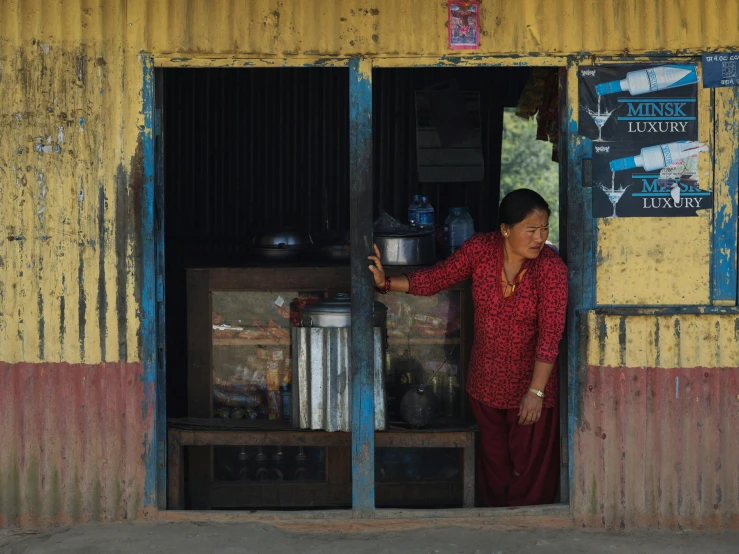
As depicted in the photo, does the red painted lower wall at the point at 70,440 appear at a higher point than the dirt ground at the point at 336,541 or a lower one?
higher

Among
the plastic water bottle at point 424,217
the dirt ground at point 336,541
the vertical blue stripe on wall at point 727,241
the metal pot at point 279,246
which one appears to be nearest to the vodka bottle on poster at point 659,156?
the vertical blue stripe on wall at point 727,241

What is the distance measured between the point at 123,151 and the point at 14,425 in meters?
1.39

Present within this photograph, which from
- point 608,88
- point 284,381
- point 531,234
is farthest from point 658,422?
point 284,381

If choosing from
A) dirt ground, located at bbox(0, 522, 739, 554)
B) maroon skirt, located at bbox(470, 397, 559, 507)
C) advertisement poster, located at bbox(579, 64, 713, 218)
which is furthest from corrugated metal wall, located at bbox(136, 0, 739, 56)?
dirt ground, located at bbox(0, 522, 739, 554)

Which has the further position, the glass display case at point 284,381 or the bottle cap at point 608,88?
the glass display case at point 284,381

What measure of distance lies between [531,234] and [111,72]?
2.09 m

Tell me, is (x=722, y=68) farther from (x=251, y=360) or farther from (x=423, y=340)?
(x=251, y=360)

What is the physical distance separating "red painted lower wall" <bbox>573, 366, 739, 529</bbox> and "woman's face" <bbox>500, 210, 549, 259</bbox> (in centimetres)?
64

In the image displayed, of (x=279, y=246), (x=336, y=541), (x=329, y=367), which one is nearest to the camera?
(x=336, y=541)

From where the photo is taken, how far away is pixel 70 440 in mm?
4488

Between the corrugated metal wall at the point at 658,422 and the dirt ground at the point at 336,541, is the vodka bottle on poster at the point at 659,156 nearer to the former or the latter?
the corrugated metal wall at the point at 658,422

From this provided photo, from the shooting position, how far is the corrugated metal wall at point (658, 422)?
447cm

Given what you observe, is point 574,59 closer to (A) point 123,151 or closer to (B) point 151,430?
(A) point 123,151

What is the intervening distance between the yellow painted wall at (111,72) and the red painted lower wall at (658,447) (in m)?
0.71
